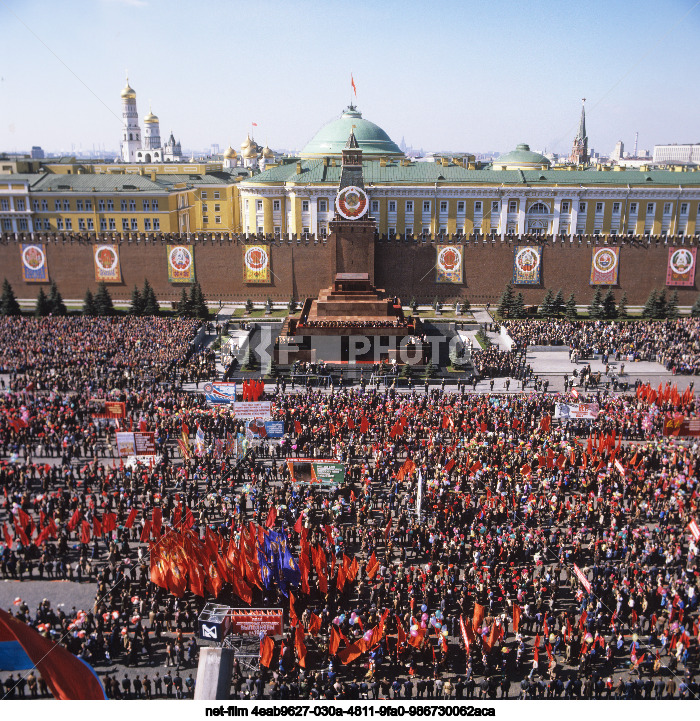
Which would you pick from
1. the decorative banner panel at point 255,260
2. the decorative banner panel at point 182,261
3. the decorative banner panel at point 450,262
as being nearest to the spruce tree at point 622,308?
the decorative banner panel at point 450,262

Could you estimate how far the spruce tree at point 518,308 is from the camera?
157 ft

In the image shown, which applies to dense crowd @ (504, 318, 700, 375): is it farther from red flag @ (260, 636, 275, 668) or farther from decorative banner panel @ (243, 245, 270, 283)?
red flag @ (260, 636, 275, 668)

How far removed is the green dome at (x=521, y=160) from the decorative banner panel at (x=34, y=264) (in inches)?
2002

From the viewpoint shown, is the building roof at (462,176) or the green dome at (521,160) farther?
the green dome at (521,160)

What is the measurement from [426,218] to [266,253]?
1655 centimetres

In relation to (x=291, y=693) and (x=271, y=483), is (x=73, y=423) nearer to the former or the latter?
(x=271, y=483)

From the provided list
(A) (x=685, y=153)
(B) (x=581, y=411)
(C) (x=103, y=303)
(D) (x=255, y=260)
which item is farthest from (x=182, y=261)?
(A) (x=685, y=153)

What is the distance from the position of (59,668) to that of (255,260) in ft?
151

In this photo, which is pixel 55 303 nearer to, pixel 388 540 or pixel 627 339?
pixel 627 339

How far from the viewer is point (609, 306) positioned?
49.2 meters

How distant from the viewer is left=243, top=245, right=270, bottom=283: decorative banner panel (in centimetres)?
5312

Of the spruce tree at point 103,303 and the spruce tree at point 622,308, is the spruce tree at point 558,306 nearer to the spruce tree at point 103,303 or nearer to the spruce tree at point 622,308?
the spruce tree at point 622,308

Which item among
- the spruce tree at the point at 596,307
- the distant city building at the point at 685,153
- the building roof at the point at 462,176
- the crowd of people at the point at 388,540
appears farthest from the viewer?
the distant city building at the point at 685,153

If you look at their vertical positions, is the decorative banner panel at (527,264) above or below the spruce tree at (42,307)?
above
